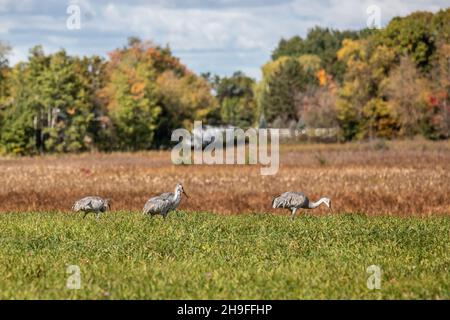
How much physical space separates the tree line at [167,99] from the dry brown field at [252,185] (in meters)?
32.9

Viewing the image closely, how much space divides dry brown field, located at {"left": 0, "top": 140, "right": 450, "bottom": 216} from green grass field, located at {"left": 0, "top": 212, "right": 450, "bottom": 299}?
767 cm

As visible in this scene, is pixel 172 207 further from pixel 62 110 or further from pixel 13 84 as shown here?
pixel 13 84

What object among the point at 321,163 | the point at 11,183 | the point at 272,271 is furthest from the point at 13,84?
the point at 272,271

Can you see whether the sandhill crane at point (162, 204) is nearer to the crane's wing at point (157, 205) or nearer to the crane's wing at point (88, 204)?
the crane's wing at point (157, 205)

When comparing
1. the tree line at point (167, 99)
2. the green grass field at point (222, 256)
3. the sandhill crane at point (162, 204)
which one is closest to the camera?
the green grass field at point (222, 256)

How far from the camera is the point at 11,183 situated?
4169cm

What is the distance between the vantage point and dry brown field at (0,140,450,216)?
3038cm

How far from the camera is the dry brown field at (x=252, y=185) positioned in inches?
1196

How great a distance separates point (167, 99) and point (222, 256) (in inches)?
3786

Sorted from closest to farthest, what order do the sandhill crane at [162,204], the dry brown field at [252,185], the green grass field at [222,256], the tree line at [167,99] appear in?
1. the green grass field at [222,256]
2. the sandhill crane at [162,204]
3. the dry brown field at [252,185]
4. the tree line at [167,99]

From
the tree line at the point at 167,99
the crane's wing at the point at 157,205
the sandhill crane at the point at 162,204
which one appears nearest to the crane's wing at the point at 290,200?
the sandhill crane at the point at 162,204

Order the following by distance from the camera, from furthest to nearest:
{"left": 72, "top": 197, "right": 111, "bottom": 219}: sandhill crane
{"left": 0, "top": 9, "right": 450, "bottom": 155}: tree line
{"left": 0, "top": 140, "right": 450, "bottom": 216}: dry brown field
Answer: {"left": 0, "top": 9, "right": 450, "bottom": 155}: tree line
{"left": 0, "top": 140, "right": 450, "bottom": 216}: dry brown field
{"left": 72, "top": 197, "right": 111, "bottom": 219}: sandhill crane

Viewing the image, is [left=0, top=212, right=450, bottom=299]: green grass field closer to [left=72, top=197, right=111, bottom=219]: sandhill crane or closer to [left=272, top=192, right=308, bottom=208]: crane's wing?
[left=72, top=197, right=111, bottom=219]: sandhill crane

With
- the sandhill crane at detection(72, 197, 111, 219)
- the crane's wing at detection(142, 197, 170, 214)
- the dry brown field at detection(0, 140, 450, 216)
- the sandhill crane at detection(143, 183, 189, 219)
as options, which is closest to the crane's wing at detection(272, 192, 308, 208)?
the sandhill crane at detection(143, 183, 189, 219)
